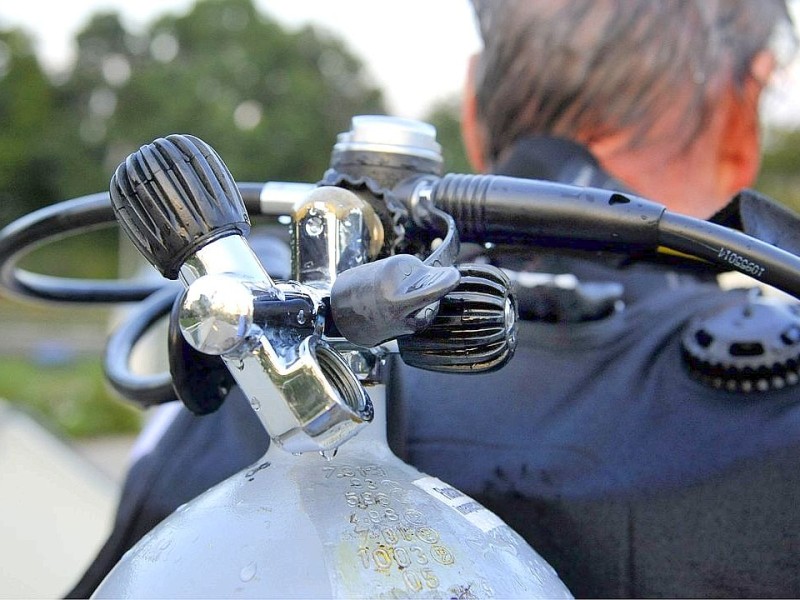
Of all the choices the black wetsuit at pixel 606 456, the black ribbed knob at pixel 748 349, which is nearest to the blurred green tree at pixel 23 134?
the black wetsuit at pixel 606 456

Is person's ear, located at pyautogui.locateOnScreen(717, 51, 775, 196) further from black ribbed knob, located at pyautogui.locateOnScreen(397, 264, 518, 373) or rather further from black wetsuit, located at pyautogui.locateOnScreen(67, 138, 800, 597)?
black ribbed knob, located at pyautogui.locateOnScreen(397, 264, 518, 373)

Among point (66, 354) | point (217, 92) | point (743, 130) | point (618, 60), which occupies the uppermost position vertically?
point (618, 60)

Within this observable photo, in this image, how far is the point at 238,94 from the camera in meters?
20.9

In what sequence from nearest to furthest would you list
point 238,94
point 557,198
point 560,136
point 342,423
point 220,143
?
point 342,423
point 557,198
point 560,136
point 220,143
point 238,94

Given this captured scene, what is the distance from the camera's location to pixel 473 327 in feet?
1.46

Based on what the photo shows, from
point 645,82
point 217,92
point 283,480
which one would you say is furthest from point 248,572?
point 217,92

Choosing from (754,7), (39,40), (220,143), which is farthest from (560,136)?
(39,40)

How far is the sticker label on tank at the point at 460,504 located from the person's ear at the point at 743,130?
0.48 m

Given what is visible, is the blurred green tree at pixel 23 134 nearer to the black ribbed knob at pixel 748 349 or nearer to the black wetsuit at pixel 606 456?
the black wetsuit at pixel 606 456

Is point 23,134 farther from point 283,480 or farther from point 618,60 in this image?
point 283,480

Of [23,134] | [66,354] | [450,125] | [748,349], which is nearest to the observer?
[748,349]

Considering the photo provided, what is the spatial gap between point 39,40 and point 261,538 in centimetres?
2281

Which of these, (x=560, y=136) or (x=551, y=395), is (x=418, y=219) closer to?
(x=551, y=395)

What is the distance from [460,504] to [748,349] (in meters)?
0.21
